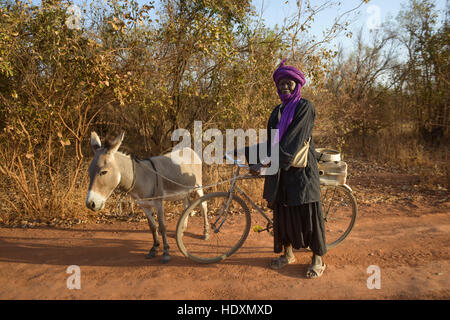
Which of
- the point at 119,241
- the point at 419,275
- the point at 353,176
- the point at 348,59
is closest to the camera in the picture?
the point at 419,275

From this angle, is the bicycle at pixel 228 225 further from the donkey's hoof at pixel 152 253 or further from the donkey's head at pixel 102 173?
the donkey's head at pixel 102 173

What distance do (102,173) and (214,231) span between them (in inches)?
55.7

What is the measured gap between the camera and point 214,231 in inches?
135

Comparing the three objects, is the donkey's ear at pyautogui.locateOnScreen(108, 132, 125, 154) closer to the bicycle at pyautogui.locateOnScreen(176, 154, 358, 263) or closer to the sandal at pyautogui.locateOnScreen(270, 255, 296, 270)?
the bicycle at pyautogui.locateOnScreen(176, 154, 358, 263)

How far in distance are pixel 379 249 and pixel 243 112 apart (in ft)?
12.4

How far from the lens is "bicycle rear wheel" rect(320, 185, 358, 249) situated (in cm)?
375

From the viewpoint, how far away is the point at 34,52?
4.28 meters

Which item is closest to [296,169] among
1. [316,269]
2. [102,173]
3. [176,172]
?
[316,269]

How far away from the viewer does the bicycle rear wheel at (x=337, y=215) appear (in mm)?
3752

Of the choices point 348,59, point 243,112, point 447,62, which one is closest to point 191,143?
point 243,112

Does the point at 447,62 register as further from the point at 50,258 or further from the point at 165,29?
the point at 50,258

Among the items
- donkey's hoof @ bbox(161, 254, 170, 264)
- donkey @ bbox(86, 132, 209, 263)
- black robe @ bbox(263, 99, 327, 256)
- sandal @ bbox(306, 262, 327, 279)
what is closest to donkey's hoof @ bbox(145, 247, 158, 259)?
donkey @ bbox(86, 132, 209, 263)

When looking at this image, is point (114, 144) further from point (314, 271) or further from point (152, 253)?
point (314, 271)

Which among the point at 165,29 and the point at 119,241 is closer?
the point at 119,241
